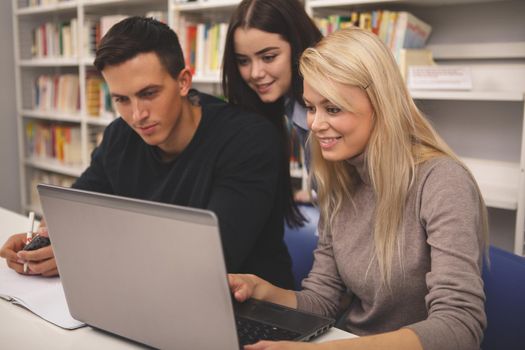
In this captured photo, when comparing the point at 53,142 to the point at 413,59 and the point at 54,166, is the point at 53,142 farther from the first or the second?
the point at 413,59

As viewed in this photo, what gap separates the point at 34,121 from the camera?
435 cm

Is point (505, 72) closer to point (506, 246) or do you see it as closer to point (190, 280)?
point (506, 246)

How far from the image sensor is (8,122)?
14.1 ft

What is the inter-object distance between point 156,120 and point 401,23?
4.00 ft

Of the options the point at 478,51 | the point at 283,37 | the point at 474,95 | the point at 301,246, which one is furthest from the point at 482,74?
the point at 301,246

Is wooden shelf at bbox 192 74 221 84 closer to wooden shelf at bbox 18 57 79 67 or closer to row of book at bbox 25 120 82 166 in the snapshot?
wooden shelf at bbox 18 57 79 67

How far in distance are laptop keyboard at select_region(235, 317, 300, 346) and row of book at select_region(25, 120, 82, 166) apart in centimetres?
326

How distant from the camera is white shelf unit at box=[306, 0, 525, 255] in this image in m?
2.20

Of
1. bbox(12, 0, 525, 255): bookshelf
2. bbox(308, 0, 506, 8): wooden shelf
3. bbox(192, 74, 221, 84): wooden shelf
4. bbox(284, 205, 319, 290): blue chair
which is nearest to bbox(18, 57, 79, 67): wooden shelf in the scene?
bbox(192, 74, 221, 84): wooden shelf

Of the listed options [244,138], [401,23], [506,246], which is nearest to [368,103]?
[244,138]

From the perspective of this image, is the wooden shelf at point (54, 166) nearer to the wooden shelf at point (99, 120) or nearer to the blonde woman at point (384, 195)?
the wooden shelf at point (99, 120)

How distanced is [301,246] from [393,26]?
3.54 feet

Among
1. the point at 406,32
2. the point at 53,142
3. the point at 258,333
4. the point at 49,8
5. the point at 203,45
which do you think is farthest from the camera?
the point at 53,142

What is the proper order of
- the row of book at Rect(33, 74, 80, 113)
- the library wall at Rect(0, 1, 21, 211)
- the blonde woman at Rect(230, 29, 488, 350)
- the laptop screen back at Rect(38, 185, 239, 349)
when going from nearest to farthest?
1. the laptop screen back at Rect(38, 185, 239, 349)
2. the blonde woman at Rect(230, 29, 488, 350)
3. the row of book at Rect(33, 74, 80, 113)
4. the library wall at Rect(0, 1, 21, 211)
